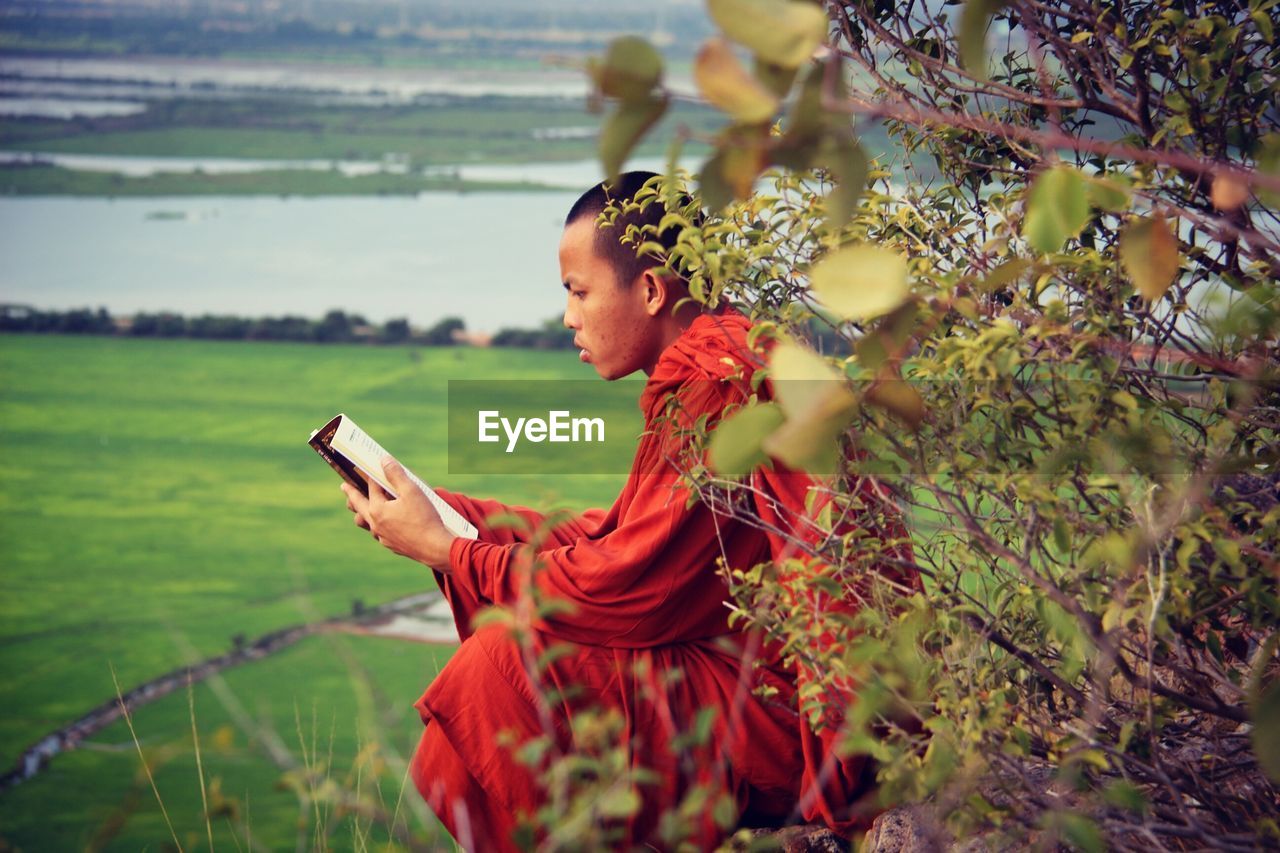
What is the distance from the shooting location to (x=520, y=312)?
894 cm

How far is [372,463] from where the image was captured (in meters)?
1.90

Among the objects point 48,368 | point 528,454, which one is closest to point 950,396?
point 528,454

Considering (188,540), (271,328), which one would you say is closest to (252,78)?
(271,328)

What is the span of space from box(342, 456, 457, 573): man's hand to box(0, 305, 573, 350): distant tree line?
6.04m

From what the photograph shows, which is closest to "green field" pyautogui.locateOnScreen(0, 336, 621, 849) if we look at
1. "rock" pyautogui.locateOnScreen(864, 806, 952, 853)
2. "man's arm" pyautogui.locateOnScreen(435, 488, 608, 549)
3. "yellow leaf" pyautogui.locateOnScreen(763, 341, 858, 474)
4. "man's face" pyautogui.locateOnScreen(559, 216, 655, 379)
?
"man's arm" pyautogui.locateOnScreen(435, 488, 608, 549)

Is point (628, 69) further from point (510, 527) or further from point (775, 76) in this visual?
point (510, 527)

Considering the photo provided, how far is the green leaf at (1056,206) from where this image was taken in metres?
0.79

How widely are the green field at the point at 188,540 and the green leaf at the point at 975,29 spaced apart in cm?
157

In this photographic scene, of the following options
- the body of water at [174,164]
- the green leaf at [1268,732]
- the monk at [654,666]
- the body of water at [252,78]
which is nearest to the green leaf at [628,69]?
the green leaf at [1268,732]

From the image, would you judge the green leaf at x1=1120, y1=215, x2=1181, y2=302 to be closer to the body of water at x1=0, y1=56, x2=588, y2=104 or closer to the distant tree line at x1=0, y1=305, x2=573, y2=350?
the distant tree line at x1=0, y1=305, x2=573, y2=350

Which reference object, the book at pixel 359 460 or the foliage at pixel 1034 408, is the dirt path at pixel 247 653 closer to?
the book at pixel 359 460

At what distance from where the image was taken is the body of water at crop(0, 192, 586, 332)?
9086mm

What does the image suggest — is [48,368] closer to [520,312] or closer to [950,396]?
[520,312]

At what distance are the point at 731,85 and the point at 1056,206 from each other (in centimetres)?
20
